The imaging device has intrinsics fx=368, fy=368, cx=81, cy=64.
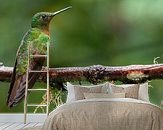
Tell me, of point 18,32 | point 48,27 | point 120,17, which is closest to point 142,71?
point 120,17

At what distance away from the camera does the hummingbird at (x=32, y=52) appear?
5750 millimetres

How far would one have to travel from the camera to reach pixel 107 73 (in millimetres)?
5664

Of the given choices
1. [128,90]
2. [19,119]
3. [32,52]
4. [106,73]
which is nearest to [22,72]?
[32,52]

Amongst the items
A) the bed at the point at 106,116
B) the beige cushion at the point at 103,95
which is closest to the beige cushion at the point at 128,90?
the beige cushion at the point at 103,95

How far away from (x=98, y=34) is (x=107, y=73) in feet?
2.13

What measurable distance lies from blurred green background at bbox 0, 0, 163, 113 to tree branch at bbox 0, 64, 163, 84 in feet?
0.34

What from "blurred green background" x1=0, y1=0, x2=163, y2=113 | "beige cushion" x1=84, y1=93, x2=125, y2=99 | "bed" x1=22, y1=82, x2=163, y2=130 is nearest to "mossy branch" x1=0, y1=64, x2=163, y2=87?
"blurred green background" x1=0, y1=0, x2=163, y2=113

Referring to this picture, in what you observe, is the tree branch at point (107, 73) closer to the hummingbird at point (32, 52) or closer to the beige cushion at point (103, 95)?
the hummingbird at point (32, 52)

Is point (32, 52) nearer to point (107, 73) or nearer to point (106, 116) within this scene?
point (107, 73)

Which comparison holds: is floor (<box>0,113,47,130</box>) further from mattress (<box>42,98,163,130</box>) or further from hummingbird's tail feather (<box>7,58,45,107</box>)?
mattress (<box>42,98,163,130</box>)

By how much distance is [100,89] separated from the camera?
4.86 meters

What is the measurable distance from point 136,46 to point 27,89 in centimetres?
181

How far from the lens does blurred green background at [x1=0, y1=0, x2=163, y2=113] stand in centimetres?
574

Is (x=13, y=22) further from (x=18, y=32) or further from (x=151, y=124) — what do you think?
(x=151, y=124)
